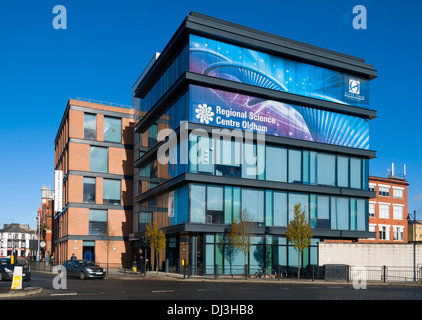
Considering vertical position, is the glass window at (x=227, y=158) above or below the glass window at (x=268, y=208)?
above

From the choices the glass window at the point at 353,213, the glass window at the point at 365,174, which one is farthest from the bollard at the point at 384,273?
the glass window at the point at 365,174

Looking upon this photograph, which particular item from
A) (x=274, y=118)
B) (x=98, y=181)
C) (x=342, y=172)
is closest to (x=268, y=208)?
(x=274, y=118)

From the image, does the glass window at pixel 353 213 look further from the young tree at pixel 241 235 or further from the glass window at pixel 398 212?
the glass window at pixel 398 212

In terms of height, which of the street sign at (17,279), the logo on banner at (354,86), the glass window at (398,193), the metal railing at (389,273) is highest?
the logo on banner at (354,86)

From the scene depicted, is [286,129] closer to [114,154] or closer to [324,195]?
[324,195]

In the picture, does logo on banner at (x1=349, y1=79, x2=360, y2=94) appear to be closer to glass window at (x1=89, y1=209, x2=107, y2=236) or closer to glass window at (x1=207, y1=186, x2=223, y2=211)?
glass window at (x1=207, y1=186, x2=223, y2=211)

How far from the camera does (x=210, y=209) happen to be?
1614 inches

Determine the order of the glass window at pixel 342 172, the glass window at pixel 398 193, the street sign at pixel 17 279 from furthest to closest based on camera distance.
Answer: the glass window at pixel 398 193, the glass window at pixel 342 172, the street sign at pixel 17 279

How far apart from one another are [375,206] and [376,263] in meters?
31.4

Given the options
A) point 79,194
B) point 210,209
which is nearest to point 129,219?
point 79,194

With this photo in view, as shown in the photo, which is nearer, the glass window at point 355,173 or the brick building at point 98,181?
the glass window at point 355,173

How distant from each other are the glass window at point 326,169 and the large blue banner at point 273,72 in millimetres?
5720

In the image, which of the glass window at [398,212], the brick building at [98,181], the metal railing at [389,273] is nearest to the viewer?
the metal railing at [389,273]

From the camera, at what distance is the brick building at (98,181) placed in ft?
194
